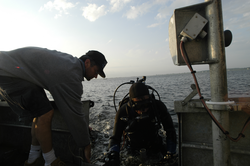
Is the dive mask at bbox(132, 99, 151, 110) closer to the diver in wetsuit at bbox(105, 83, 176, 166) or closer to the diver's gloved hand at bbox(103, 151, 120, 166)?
the diver in wetsuit at bbox(105, 83, 176, 166)

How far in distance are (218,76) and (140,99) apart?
1866 mm

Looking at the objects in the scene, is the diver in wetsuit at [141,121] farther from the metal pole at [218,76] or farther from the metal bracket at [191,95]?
the metal pole at [218,76]

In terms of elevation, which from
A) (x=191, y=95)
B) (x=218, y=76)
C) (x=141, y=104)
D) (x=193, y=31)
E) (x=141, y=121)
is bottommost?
(x=141, y=121)

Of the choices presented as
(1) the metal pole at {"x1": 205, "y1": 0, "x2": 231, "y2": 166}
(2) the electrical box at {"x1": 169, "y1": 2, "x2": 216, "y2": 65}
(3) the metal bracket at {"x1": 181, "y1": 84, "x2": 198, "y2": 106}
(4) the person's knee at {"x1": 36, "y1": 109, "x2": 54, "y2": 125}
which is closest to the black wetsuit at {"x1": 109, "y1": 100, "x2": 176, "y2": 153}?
(3) the metal bracket at {"x1": 181, "y1": 84, "x2": 198, "y2": 106}

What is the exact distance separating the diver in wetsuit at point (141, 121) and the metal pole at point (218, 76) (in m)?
1.70

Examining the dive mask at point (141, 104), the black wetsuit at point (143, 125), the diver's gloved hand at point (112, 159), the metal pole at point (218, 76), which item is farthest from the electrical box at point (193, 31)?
the diver's gloved hand at point (112, 159)

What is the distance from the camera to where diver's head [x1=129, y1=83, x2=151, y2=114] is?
10.0 ft

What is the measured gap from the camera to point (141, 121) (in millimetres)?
3332

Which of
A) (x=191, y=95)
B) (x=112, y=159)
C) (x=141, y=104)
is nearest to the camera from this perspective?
(x=191, y=95)

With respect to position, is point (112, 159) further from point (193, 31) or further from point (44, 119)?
point (193, 31)

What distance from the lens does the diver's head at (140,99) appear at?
306 cm

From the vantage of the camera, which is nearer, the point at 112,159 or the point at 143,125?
the point at 112,159

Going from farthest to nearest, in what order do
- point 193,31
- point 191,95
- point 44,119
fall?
1. point 191,95
2. point 44,119
3. point 193,31

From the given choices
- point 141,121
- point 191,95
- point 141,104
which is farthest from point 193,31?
point 141,121
